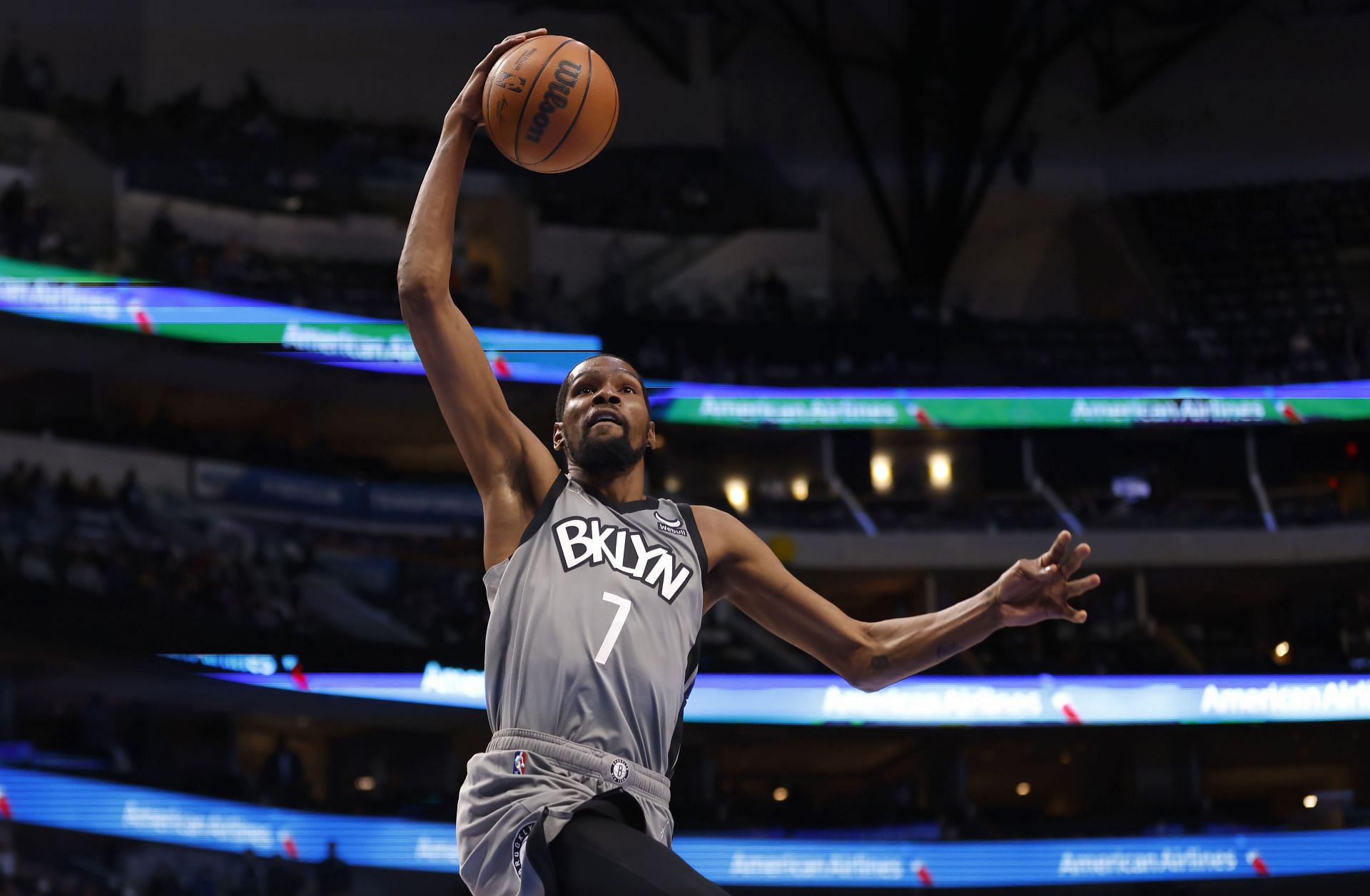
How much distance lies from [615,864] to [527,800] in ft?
0.79

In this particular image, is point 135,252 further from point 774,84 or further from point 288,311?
point 774,84

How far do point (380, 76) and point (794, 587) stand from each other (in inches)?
742

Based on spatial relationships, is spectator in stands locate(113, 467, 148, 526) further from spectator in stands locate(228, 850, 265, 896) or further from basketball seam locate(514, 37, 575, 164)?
basketball seam locate(514, 37, 575, 164)

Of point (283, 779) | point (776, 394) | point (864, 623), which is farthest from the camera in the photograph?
point (776, 394)

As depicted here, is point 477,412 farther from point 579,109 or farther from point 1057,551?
point 1057,551

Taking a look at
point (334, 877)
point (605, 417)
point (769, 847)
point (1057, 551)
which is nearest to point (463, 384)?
point (605, 417)

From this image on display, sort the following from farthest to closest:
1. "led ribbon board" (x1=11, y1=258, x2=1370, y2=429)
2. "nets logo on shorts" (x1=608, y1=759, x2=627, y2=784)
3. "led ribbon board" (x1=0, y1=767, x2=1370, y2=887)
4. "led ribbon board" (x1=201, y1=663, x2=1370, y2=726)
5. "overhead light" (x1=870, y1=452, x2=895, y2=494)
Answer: "overhead light" (x1=870, y1=452, x2=895, y2=494), "led ribbon board" (x1=11, y1=258, x2=1370, y2=429), "led ribbon board" (x1=201, y1=663, x2=1370, y2=726), "led ribbon board" (x1=0, y1=767, x2=1370, y2=887), "nets logo on shorts" (x1=608, y1=759, x2=627, y2=784)

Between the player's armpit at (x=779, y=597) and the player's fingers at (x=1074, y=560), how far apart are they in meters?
0.48

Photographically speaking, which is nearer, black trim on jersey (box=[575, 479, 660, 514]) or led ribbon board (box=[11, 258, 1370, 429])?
black trim on jersey (box=[575, 479, 660, 514])

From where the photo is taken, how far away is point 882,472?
19797mm

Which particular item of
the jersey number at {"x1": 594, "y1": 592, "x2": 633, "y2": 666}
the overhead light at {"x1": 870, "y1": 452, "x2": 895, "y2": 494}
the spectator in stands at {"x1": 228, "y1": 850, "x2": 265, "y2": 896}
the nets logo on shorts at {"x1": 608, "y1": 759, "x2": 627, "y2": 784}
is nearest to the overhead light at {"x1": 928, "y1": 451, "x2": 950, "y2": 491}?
the overhead light at {"x1": 870, "y1": 452, "x2": 895, "y2": 494}

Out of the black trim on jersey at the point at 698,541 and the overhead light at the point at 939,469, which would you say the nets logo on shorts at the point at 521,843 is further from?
the overhead light at the point at 939,469

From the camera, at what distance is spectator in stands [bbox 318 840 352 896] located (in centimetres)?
1277

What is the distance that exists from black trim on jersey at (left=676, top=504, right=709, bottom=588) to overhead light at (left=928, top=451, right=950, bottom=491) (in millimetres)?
17100
